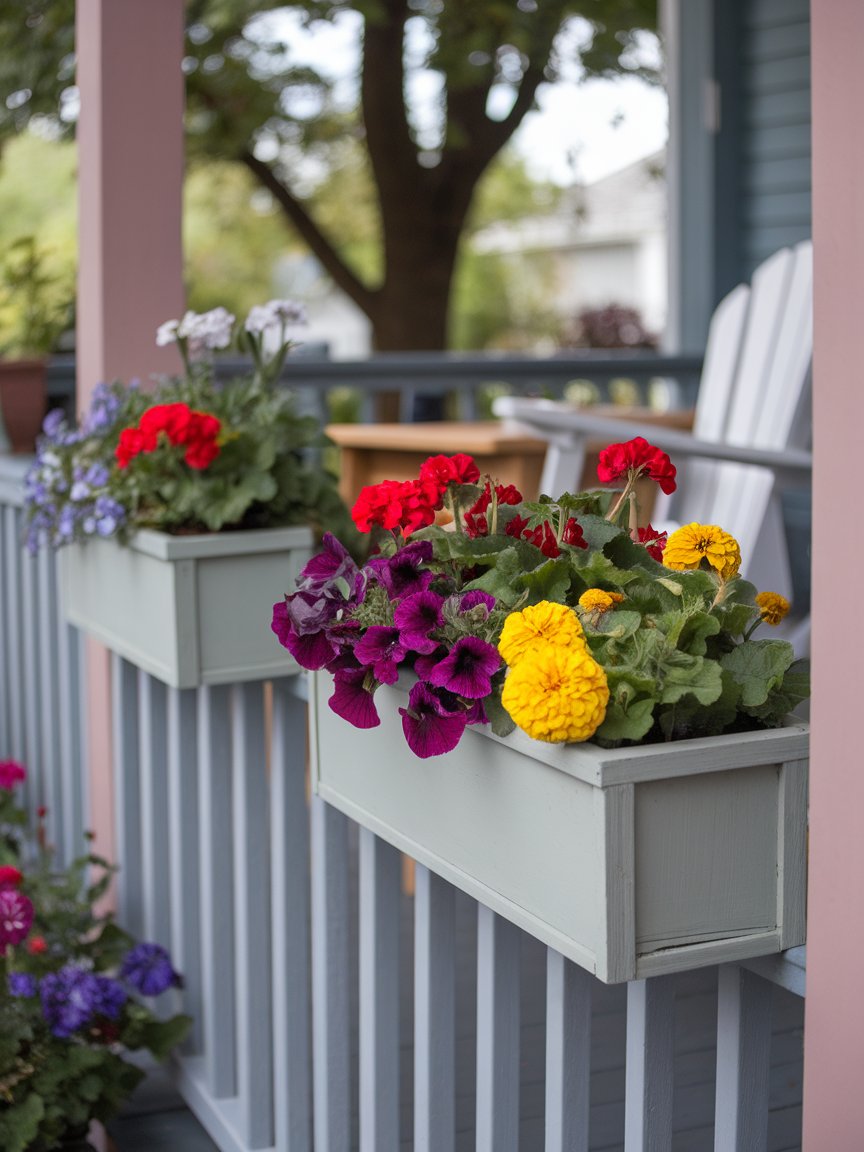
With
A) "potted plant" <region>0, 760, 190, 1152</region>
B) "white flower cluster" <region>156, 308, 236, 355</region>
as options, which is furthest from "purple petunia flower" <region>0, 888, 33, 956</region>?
"white flower cluster" <region>156, 308, 236, 355</region>

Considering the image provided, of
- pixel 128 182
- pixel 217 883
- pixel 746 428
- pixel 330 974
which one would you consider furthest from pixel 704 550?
pixel 746 428

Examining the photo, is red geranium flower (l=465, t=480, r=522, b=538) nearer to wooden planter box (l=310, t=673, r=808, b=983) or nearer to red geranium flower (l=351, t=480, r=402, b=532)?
red geranium flower (l=351, t=480, r=402, b=532)

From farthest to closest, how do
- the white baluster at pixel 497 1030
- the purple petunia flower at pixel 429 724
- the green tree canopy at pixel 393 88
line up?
the green tree canopy at pixel 393 88 < the white baluster at pixel 497 1030 < the purple petunia flower at pixel 429 724

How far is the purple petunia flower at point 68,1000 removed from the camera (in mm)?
2117

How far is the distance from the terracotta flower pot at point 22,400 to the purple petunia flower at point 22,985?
1483 mm

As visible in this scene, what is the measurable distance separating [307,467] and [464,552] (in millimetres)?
860

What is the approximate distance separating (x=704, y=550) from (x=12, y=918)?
4.35ft

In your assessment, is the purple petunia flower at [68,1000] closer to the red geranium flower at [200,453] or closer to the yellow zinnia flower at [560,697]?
the red geranium flower at [200,453]

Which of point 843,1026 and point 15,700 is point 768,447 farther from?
point 843,1026

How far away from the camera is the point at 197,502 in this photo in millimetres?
1997

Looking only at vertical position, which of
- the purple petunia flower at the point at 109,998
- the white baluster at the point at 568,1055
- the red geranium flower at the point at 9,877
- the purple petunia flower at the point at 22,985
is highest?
the white baluster at the point at 568,1055

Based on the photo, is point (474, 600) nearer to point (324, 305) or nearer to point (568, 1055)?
point (568, 1055)

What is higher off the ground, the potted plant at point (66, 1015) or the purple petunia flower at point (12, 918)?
the purple petunia flower at point (12, 918)

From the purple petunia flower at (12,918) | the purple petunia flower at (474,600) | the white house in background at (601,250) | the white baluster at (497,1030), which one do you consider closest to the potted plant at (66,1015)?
the purple petunia flower at (12,918)
